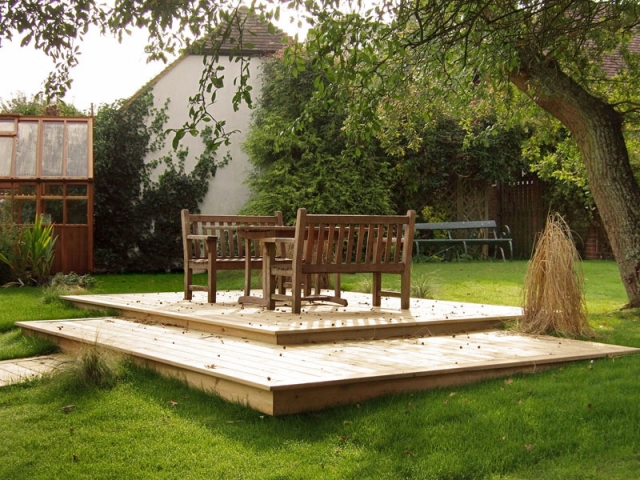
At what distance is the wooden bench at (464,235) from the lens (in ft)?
54.5

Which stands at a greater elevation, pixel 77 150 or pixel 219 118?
pixel 219 118

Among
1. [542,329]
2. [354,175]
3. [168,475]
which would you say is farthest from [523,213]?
[168,475]

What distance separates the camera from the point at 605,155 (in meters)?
8.22

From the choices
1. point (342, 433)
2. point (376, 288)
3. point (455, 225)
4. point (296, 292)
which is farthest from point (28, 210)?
point (342, 433)

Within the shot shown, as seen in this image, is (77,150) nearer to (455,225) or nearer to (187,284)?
(187,284)

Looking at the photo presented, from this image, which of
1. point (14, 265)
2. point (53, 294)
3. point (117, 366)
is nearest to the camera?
point (117, 366)

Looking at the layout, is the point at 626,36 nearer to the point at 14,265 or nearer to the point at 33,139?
the point at 14,265

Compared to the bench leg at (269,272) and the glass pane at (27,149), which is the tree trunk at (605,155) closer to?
the bench leg at (269,272)

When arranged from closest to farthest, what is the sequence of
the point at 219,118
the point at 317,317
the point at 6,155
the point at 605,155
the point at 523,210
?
the point at 317,317 → the point at 605,155 → the point at 6,155 → the point at 219,118 → the point at 523,210

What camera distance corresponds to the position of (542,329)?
6.75 m

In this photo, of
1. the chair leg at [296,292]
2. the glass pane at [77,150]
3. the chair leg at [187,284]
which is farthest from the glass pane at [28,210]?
the chair leg at [296,292]

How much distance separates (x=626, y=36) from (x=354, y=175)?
770 centimetres

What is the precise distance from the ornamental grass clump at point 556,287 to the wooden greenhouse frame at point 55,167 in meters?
9.39

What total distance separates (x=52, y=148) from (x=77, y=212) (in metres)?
1.99
